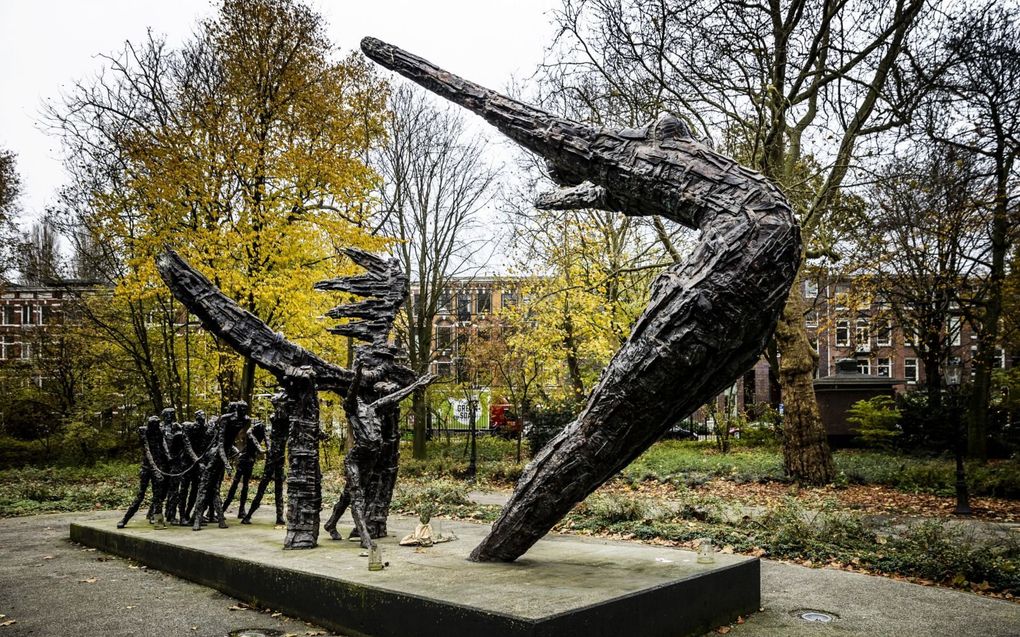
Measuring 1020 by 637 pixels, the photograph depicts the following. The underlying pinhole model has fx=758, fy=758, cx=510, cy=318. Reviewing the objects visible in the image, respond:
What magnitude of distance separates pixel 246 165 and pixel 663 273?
1377 cm

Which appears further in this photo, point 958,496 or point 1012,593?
point 958,496

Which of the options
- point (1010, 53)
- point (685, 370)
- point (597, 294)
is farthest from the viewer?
point (597, 294)

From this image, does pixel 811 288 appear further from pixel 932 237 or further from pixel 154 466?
pixel 154 466

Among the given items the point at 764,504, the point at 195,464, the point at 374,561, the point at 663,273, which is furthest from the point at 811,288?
the point at 374,561

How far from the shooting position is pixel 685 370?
5.03m

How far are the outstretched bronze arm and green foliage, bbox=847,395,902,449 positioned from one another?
61.0ft

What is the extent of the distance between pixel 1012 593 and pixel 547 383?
66.2ft

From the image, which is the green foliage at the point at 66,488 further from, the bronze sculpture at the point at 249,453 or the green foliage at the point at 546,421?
the green foliage at the point at 546,421

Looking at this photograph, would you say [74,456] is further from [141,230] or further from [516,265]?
[516,265]

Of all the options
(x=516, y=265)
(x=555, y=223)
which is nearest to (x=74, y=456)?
(x=516, y=265)

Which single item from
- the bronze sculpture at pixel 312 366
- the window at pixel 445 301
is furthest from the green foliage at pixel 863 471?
the bronze sculpture at pixel 312 366

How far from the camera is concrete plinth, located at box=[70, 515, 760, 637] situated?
4.89 m

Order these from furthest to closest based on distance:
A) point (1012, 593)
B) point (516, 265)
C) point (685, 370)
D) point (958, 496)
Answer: point (516, 265) < point (958, 496) < point (1012, 593) < point (685, 370)

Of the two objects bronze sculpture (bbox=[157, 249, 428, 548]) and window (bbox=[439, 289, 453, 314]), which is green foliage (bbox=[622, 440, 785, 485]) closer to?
window (bbox=[439, 289, 453, 314])
